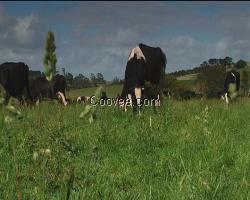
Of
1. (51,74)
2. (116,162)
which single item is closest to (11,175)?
(116,162)

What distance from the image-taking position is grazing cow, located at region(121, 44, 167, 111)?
16.4 meters

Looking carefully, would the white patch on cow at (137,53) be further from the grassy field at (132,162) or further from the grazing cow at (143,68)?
the grassy field at (132,162)

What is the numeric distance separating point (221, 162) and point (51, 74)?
412 cm

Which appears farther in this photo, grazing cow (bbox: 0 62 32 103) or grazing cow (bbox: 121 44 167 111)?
grazing cow (bbox: 0 62 32 103)

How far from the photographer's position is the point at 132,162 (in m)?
6.33

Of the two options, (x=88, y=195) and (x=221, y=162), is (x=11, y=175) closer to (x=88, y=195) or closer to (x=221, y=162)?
(x=88, y=195)

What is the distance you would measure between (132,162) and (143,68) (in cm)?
1044

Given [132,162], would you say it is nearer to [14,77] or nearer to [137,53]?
[137,53]

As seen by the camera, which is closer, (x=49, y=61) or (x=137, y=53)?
(x=49, y=61)

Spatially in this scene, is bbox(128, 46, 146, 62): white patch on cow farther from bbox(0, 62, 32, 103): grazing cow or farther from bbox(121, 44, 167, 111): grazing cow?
bbox(0, 62, 32, 103): grazing cow

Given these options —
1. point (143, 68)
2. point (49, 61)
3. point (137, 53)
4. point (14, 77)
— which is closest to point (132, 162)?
point (49, 61)

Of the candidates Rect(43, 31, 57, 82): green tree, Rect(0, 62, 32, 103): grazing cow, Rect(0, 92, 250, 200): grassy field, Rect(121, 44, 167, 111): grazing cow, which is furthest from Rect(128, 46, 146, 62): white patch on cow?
Rect(43, 31, 57, 82): green tree

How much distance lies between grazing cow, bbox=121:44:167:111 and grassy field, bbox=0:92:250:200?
7247 millimetres

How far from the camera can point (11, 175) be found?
17.8ft
